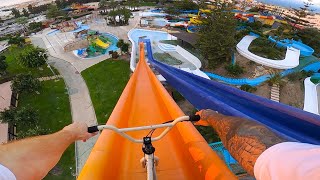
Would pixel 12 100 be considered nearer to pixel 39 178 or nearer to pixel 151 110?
pixel 151 110

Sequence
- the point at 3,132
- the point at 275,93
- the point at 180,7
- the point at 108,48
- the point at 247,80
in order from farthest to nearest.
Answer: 1. the point at 180,7
2. the point at 108,48
3. the point at 247,80
4. the point at 275,93
5. the point at 3,132

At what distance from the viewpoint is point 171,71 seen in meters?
10.6

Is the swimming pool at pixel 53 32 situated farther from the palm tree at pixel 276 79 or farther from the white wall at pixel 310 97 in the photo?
the white wall at pixel 310 97

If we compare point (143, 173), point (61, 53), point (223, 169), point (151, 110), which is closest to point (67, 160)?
point (151, 110)

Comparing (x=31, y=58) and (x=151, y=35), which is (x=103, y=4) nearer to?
(x=151, y=35)

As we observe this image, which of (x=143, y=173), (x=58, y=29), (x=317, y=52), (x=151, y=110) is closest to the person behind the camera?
(x=143, y=173)

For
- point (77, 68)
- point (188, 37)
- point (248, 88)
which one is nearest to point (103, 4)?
point (77, 68)

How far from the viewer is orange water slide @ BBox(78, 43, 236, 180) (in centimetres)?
417

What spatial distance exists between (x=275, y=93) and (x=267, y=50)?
5.54m

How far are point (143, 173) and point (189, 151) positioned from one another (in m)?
1.08

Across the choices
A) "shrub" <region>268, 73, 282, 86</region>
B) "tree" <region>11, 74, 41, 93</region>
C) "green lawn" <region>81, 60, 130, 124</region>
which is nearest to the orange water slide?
"green lawn" <region>81, 60, 130, 124</region>

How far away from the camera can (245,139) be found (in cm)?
284

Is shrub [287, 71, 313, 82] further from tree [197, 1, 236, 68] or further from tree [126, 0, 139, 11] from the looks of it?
tree [126, 0, 139, 11]

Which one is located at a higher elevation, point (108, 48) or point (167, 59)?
point (167, 59)
